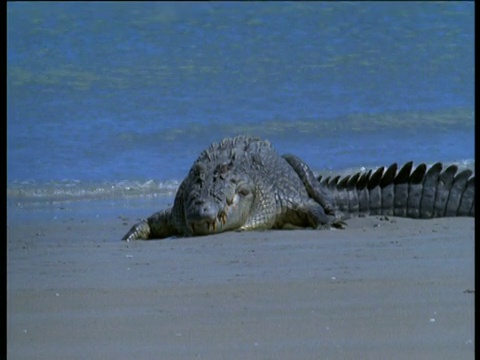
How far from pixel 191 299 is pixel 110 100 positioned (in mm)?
13727

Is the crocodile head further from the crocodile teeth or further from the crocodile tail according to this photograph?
the crocodile tail

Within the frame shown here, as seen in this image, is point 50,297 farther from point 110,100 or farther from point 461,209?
point 110,100

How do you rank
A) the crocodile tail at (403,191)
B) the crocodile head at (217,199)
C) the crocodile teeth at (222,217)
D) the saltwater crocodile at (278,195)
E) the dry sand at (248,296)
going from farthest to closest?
1. the crocodile tail at (403,191)
2. the saltwater crocodile at (278,195)
3. the crocodile teeth at (222,217)
4. the crocodile head at (217,199)
5. the dry sand at (248,296)

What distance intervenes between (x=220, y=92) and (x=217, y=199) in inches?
424

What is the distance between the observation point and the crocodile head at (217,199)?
9.78 metres

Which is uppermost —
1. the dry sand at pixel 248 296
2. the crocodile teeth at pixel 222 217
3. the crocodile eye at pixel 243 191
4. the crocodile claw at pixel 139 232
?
the crocodile eye at pixel 243 191

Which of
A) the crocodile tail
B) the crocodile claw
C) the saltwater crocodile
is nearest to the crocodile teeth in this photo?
the saltwater crocodile

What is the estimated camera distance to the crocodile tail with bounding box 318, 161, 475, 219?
11.1 m

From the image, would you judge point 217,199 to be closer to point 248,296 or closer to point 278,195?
point 278,195

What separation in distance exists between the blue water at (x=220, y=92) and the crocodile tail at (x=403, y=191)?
7.42ft

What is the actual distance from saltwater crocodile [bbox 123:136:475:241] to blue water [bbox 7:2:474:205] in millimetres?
2161

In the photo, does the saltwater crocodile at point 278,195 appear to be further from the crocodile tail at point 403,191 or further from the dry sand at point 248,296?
the dry sand at point 248,296

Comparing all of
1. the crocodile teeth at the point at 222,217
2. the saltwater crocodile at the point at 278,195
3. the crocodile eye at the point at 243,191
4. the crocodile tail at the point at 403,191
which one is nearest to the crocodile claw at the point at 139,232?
the saltwater crocodile at the point at 278,195

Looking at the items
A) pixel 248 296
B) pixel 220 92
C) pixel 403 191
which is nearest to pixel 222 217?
pixel 403 191
